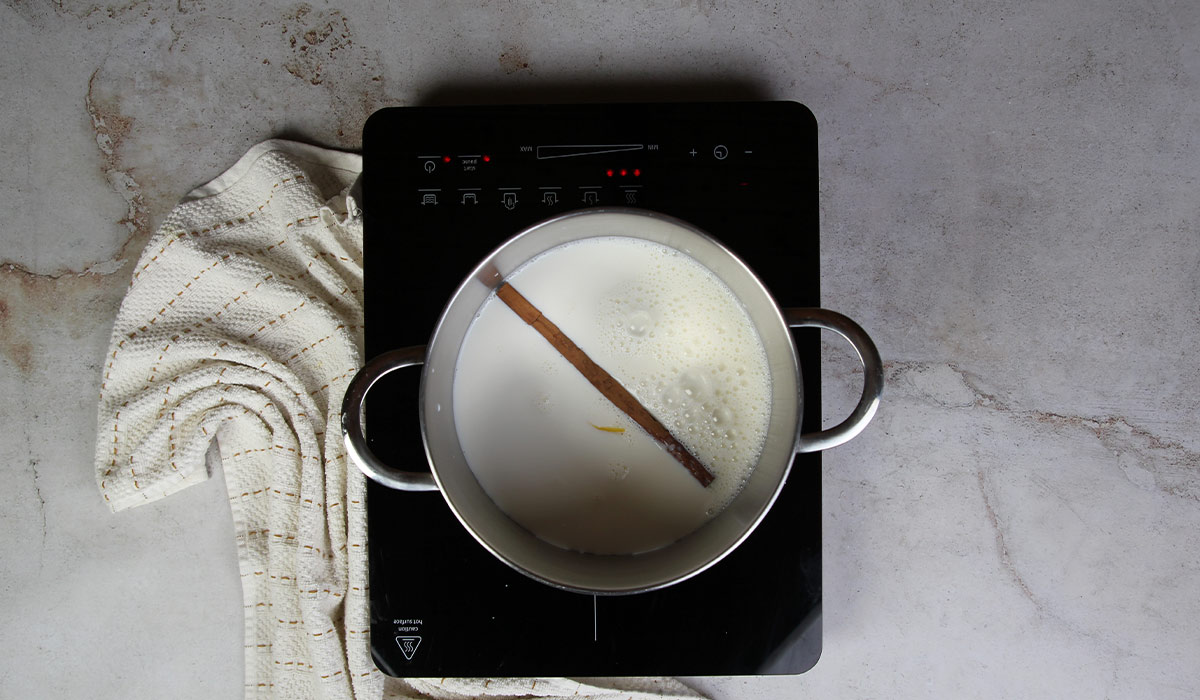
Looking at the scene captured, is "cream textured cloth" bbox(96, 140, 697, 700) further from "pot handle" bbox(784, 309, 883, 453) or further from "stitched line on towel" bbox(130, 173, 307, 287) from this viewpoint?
"pot handle" bbox(784, 309, 883, 453)

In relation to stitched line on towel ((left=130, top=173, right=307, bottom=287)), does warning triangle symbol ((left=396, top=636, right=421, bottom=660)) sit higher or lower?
lower

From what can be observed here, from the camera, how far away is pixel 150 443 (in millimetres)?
535

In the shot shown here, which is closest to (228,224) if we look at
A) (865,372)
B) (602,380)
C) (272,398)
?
(272,398)

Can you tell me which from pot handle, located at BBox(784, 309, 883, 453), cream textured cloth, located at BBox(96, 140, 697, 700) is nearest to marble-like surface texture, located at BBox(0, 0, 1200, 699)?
cream textured cloth, located at BBox(96, 140, 697, 700)

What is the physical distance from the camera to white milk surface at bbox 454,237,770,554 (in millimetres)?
472

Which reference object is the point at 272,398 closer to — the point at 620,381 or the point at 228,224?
the point at 228,224

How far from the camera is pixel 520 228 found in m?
0.50

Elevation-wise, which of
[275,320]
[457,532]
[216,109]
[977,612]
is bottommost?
[977,612]

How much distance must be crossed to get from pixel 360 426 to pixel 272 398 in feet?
0.54

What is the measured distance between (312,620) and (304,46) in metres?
0.42

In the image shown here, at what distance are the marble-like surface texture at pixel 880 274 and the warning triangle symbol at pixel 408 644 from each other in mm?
151

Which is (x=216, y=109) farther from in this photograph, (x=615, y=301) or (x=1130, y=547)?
(x=1130, y=547)

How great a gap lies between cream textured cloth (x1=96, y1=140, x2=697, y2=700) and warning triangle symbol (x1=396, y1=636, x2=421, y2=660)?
41 millimetres

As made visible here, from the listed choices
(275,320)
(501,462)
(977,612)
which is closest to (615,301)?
(501,462)
